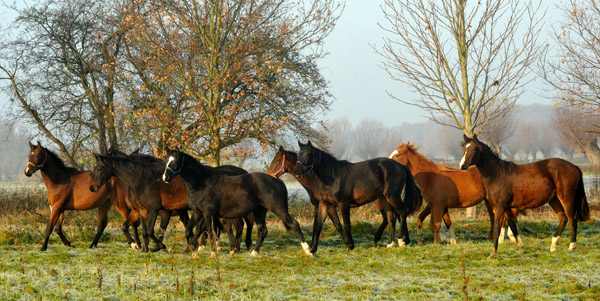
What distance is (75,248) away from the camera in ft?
37.2

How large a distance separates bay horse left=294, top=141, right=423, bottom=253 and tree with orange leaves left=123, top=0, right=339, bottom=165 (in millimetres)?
7440

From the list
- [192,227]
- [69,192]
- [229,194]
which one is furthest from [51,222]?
[229,194]

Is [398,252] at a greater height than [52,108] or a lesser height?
lesser

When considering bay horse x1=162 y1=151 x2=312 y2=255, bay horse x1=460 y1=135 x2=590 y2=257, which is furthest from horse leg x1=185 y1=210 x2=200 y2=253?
bay horse x1=460 y1=135 x2=590 y2=257

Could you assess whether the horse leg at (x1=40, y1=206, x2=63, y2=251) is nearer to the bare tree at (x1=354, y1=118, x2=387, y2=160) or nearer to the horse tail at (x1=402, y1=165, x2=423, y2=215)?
the horse tail at (x1=402, y1=165, x2=423, y2=215)

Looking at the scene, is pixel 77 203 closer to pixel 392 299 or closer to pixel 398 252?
pixel 398 252

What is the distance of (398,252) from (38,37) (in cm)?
1826

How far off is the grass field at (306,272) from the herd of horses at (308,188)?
1.47 feet

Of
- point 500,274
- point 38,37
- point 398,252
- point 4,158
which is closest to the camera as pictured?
point 500,274

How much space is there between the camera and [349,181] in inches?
448

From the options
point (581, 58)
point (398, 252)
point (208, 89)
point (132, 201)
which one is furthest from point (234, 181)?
point (581, 58)

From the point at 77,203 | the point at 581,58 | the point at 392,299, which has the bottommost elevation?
the point at 392,299

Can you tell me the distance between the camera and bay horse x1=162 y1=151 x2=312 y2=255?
10.2 metres

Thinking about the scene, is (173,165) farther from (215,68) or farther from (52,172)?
(215,68)
